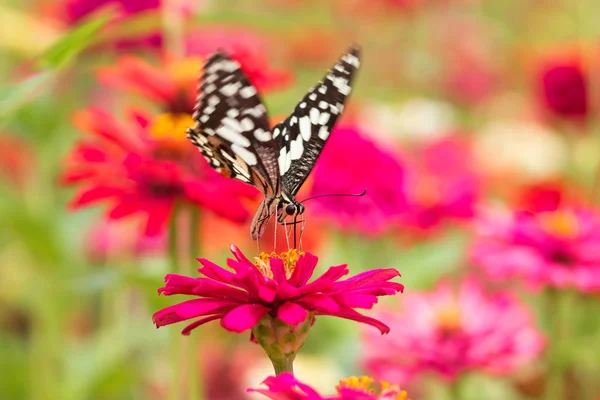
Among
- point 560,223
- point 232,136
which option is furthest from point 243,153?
point 560,223

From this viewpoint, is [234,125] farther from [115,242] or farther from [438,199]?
[115,242]

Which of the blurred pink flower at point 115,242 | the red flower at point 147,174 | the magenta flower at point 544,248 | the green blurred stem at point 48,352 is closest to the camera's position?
the red flower at point 147,174

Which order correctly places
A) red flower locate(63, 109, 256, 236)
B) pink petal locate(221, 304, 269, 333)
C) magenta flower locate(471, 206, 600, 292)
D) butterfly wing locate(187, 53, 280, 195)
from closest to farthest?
pink petal locate(221, 304, 269, 333), butterfly wing locate(187, 53, 280, 195), red flower locate(63, 109, 256, 236), magenta flower locate(471, 206, 600, 292)

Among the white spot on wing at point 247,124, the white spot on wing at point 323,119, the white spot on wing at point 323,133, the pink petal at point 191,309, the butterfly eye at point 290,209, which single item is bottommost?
the pink petal at point 191,309

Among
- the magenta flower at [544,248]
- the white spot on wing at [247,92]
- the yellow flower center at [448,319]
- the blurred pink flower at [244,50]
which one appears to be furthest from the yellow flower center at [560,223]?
the white spot on wing at [247,92]

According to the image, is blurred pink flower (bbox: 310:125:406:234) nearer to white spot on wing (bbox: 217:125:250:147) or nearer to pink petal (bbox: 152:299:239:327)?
white spot on wing (bbox: 217:125:250:147)

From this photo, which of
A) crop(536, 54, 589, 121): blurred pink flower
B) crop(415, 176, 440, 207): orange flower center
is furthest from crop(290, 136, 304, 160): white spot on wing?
crop(536, 54, 589, 121): blurred pink flower

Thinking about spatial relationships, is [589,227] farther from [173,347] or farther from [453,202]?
[173,347]

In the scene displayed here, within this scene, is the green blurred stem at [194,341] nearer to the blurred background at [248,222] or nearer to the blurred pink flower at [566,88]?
the blurred background at [248,222]
